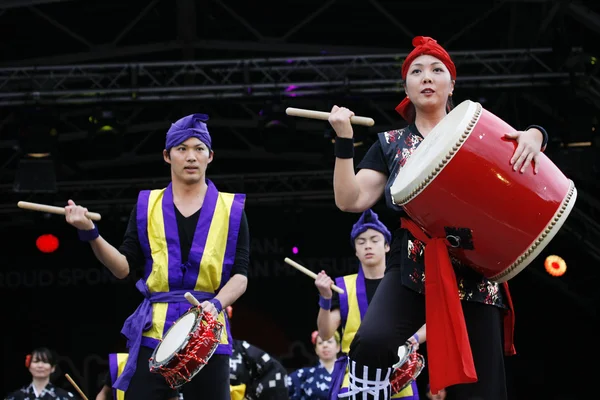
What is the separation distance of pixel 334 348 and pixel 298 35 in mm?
3838

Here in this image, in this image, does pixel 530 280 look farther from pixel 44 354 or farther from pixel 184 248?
pixel 184 248

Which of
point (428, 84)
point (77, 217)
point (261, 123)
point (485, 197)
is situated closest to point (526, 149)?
point (485, 197)

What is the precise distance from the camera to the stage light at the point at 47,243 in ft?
40.5

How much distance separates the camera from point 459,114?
284 centimetres

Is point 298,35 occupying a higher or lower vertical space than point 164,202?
higher

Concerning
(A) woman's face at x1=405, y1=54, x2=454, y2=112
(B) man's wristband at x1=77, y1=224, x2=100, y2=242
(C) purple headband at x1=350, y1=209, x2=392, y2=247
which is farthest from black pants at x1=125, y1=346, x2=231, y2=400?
(C) purple headband at x1=350, y1=209, x2=392, y2=247

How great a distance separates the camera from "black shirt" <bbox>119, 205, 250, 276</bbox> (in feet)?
12.0

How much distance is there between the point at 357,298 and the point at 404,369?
63 centimetres

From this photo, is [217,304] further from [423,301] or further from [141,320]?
[423,301]

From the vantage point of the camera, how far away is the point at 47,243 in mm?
12359

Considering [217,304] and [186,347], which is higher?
[217,304]

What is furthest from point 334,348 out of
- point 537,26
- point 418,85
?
point 418,85

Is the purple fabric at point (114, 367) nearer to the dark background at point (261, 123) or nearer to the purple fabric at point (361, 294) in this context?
the purple fabric at point (361, 294)

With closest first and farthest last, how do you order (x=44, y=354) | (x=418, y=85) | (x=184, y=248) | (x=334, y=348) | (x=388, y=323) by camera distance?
1. (x=388, y=323)
2. (x=418, y=85)
3. (x=184, y=248)
4. (x=44, y=354)
5. (x=334, y=348)
